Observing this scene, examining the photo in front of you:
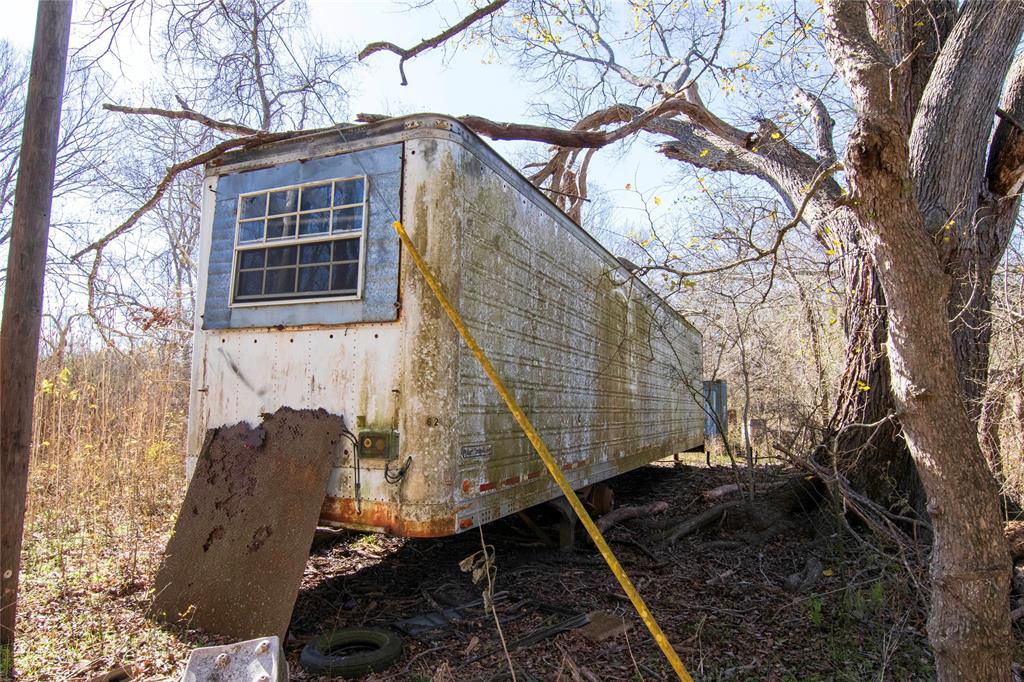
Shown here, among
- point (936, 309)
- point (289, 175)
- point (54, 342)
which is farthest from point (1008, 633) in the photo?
point (54, 342)

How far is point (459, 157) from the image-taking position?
4.29 metres

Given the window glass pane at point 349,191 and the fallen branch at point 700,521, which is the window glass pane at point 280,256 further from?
the fallen branch at point 700,521

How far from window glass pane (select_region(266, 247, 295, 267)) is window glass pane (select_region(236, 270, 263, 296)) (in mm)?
115

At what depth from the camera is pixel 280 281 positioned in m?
4.59

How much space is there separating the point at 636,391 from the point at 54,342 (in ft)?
31.6

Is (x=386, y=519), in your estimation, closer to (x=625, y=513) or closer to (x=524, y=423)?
(x=524, y=423)

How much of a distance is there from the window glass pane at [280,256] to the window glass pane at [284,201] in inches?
10.4

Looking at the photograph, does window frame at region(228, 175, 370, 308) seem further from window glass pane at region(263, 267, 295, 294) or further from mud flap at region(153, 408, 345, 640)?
mud flap at region(153, 408, 345, 640)

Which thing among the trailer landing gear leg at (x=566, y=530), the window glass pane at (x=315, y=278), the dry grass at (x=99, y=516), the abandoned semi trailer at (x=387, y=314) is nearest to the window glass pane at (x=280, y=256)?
the abandoned semi trailer at (x=387, y=314)

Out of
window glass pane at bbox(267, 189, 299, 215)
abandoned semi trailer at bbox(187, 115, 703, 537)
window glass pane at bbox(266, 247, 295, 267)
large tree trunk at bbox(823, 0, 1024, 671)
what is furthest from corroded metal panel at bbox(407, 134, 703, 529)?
large tree trunk at bbox(823, 0, 1024, 671)

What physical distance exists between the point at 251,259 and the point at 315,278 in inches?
24.9

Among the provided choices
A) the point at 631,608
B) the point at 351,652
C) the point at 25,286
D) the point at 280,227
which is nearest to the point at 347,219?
the point at 280,227

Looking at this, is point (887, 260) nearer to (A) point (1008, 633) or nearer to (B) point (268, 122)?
(A) point (1008, 633)

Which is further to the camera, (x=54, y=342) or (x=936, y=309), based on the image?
(x=54, y=342)
